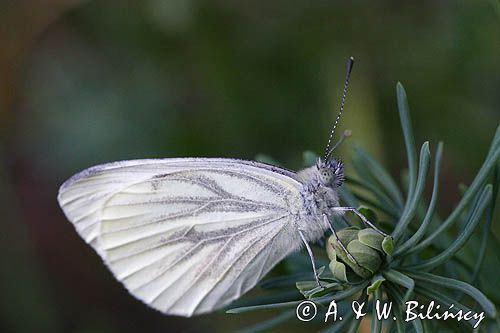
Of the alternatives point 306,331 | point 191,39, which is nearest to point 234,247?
point 306,331

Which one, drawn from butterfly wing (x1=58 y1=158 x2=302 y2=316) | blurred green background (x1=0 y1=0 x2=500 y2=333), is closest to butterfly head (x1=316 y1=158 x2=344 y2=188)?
butterfly wing (x1=58 y1=158 x2=302 y2=316)

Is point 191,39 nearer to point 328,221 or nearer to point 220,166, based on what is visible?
point 220,166

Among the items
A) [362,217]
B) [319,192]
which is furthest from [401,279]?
[319,192]

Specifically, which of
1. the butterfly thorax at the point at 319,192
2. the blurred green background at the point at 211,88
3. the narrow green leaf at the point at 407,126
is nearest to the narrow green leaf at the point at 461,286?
the narrow green leaf at the point at 407,126

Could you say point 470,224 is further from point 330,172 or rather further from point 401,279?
point 330,172

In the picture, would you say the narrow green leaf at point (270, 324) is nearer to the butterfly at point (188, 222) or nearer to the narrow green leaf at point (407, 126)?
the butterfly at point (188, 222)

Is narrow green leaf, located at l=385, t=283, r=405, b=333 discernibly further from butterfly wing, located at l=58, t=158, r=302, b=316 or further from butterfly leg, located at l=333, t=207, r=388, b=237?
butterfly wing, located at l=58, t=158, r=302, b=316
